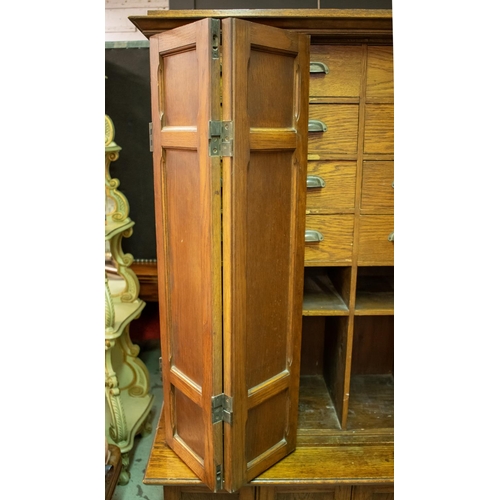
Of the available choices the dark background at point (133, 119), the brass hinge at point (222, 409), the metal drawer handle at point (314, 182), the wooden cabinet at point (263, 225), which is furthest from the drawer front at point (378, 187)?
the dark background at point (133, 119)

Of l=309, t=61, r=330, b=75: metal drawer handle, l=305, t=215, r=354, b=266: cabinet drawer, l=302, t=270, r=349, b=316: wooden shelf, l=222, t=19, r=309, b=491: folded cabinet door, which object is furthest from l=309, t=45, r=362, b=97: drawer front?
l=302, t=270, r=349, b=316: wooden shelf

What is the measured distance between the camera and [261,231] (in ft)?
4.63

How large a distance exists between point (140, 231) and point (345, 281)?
1519 millimetres

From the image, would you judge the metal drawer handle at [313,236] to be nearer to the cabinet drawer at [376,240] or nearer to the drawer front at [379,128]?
the cabinet drawer at [376,240]

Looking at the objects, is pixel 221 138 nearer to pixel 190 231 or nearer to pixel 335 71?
pixel 190 231

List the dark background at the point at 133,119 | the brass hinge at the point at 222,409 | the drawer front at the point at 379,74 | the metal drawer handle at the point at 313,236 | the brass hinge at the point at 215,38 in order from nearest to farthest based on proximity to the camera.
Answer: the brass hinge at the point at 215,38 → the brass hinge at the point at 222,409 → the drawer front at the point at 379,74 → the metal drawer handle at the point at 313,236 → the dark background at the point at 133,119

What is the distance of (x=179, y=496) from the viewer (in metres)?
1.65

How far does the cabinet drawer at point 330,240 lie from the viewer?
1.70 meters

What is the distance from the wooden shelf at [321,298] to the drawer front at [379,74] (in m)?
0.75

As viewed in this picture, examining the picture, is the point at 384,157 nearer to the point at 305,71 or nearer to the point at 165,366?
the point at 305,71

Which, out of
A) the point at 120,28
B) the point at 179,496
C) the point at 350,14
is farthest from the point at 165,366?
the point at 120,28

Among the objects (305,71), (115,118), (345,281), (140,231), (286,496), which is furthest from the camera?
(140,231)

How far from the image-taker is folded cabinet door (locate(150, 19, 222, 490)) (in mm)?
1291

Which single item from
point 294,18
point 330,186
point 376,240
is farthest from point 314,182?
point 294,18
